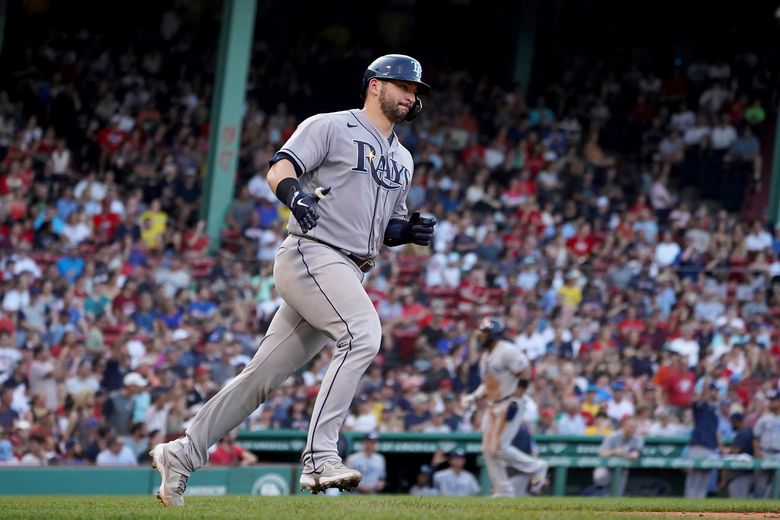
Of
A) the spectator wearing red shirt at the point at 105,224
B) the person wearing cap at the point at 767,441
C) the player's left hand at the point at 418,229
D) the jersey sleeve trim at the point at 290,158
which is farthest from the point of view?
the spectator wearing red shirt at the point at 105,224

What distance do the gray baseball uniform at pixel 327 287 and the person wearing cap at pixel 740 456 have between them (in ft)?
32.5

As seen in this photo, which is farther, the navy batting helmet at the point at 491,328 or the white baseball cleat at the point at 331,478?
the navy batting helmet at the point at 491,328

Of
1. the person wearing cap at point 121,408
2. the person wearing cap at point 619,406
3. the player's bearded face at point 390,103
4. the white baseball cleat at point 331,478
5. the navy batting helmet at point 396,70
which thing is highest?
the navy batting helmet at point 396,70

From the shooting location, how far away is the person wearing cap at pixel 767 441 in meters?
15.0

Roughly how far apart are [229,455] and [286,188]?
8163 mm

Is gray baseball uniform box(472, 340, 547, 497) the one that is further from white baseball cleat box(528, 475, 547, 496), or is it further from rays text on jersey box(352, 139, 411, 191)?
rays text on jersey box(352, 139, 411, 191)

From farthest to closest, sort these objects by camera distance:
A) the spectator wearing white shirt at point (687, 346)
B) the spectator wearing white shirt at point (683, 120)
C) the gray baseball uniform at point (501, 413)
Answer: the spectator wearing white shirt at point (683, 120) → the spectator wearing white shirt at point (687, 346) → the gray baseball uniform at point (501, 413)

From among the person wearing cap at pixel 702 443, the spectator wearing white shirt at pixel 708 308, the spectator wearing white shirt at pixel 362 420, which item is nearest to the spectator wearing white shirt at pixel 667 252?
the spectator wearing white shirt at pixel 708 308

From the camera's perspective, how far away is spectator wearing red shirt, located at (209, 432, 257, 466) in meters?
13.4

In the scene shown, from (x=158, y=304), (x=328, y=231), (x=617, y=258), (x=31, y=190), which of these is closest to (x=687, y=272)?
(x=617, y=258)

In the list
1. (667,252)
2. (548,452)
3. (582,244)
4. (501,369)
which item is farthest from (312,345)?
(667,252)

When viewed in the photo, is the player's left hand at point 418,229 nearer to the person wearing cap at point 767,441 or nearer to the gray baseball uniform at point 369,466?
the gray baseball uniform at point 369,466

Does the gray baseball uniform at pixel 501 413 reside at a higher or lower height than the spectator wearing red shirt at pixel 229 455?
higher

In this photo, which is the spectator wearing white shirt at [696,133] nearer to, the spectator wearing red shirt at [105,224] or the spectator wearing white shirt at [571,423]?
the spectator wearing white shirt at [571,423]
